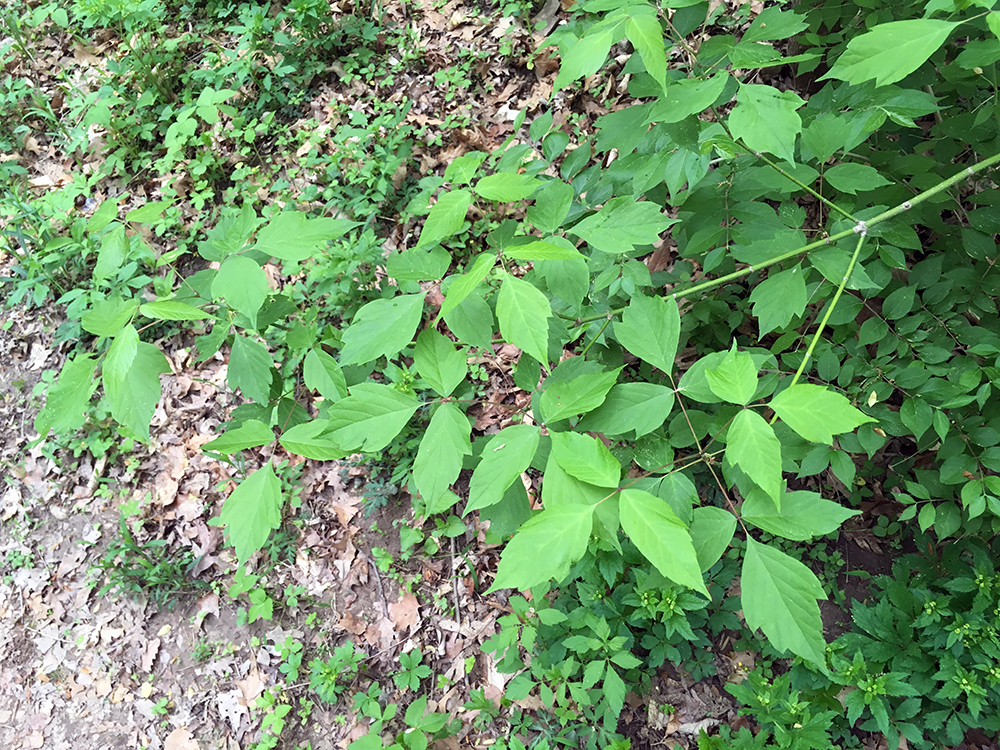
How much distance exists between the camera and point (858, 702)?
2227 millimetres

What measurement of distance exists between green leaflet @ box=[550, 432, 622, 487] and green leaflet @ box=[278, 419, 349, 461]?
1.71 ft

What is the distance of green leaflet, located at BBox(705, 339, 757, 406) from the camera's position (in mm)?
1126

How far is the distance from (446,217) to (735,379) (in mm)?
742

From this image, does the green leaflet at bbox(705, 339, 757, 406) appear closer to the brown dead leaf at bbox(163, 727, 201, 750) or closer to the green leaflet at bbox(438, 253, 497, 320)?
the green leaflet at bbox(438, 253, 497, 320)

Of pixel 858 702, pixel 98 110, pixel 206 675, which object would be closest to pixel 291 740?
pixel 206 675

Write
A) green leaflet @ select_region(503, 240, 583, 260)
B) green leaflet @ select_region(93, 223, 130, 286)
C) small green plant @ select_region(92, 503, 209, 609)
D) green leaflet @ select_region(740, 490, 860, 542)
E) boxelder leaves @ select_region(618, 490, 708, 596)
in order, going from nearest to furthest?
1. boxelder leaves @ select_region(618, 490, 708, 596)
2. green leaflet @ select_region(740, 490, 860, 542)
3. green leaflet @ select_region(503, 240, 583, 260)
4. green leaflet @ select_region(93, 223, 130, 286)
5. small green plant @ select_region(92, 503, 209, 609)

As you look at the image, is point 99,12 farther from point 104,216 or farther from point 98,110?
point 104,216

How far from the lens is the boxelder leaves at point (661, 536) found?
99 centimetres

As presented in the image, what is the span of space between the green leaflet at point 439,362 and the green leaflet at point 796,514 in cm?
67

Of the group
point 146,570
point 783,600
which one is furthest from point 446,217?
point 146,570

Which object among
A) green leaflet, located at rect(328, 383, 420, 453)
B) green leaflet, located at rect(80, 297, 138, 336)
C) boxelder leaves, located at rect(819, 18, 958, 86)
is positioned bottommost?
green leaflet, located at rect(328, 383, 420, 453)

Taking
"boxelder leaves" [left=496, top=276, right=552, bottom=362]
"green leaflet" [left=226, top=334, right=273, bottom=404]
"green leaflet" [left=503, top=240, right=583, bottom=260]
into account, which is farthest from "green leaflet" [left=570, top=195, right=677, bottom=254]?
"green leaflet" [left=226, top=334, right=273, bottom=404]

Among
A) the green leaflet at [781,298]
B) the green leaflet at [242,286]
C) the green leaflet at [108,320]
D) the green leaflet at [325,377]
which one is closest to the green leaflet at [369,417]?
the green leaflet at [325,377]

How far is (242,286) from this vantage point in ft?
4.65
